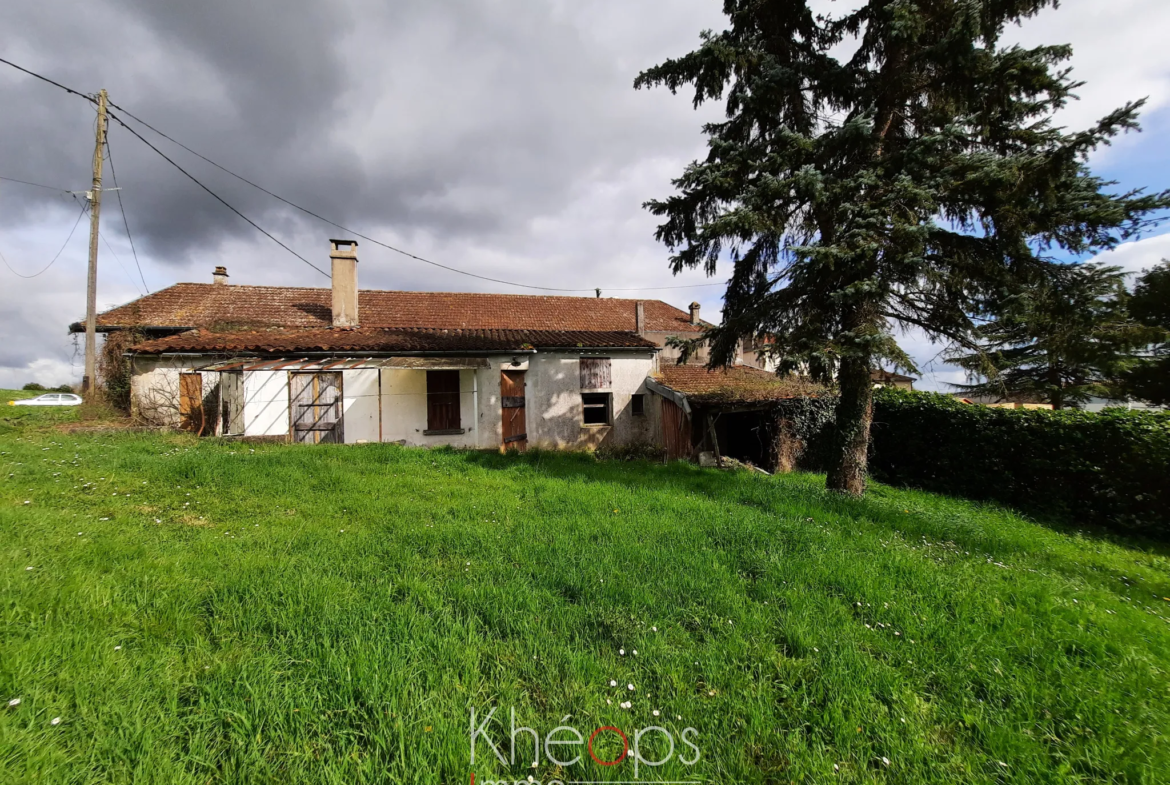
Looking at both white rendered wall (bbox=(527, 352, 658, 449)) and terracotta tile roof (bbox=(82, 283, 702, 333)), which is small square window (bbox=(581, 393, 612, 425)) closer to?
white rendered wall (bbox=(527, 352, 658, 449))

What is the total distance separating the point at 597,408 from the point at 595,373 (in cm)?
116

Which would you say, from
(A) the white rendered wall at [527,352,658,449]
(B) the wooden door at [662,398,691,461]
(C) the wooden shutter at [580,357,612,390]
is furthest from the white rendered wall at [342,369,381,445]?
(B) the wooden door at [662,398,691,461]

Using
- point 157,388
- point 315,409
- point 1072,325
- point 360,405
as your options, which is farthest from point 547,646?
point 157,388

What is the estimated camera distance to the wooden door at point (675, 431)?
39.9ft

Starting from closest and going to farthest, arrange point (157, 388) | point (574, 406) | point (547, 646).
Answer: point (547, 646) → point (157, 388) → point (574, 406)

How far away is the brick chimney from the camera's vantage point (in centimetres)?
1316

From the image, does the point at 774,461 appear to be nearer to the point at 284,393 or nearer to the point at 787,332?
the point at 787,332

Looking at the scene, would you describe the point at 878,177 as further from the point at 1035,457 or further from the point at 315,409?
the point at 315,409

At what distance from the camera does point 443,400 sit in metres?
12.2

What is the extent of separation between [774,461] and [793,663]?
33.2 ft

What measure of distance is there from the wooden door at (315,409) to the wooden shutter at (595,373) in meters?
6.97

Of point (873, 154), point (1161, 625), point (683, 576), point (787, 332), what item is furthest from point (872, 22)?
point (683, 576)

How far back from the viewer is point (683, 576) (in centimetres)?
348

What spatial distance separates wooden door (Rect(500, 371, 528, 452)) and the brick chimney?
558 centimetres
